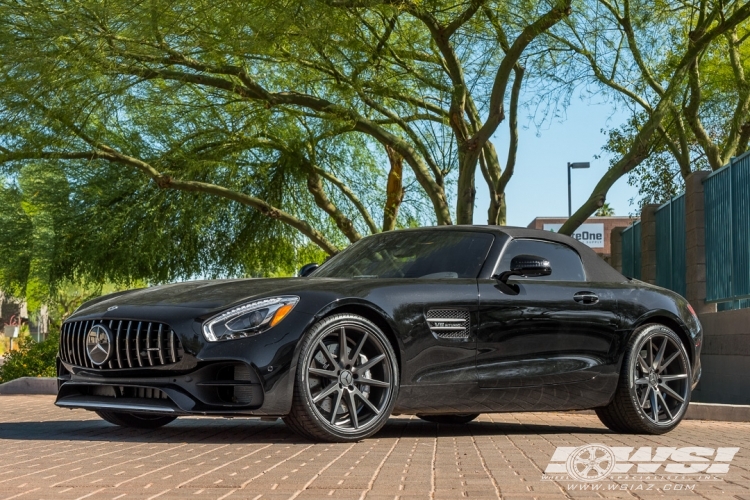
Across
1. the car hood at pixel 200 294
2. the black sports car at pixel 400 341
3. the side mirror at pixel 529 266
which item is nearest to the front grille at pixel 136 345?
the black sports car at pixel 400 341

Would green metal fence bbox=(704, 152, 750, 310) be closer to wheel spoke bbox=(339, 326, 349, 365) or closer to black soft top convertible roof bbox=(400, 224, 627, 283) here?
black soft top convertible roof bbox=(400, 224, 627, 283)

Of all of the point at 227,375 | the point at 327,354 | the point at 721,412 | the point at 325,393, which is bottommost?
the point at 721,412

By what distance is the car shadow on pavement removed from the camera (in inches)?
312

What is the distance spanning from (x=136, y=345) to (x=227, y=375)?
0.65 m

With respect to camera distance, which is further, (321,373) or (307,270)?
(307,270)

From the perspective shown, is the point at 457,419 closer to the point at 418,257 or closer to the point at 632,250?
the point at 418,257

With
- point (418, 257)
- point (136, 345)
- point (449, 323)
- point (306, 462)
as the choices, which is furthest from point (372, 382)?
point (136, 345)

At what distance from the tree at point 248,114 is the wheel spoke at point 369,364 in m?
7.49

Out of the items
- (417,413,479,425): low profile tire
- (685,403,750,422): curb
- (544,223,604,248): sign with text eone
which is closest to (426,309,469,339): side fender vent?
(417,413,479,425): low profile tire

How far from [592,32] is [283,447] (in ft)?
40.6

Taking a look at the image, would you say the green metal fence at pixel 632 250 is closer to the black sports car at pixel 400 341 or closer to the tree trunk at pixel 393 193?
the tree trunk at pixel 393 193

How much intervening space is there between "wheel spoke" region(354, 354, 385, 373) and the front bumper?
18.4 inches

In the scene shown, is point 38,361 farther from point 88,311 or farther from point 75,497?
point 75,497

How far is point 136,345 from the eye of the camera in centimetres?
750
